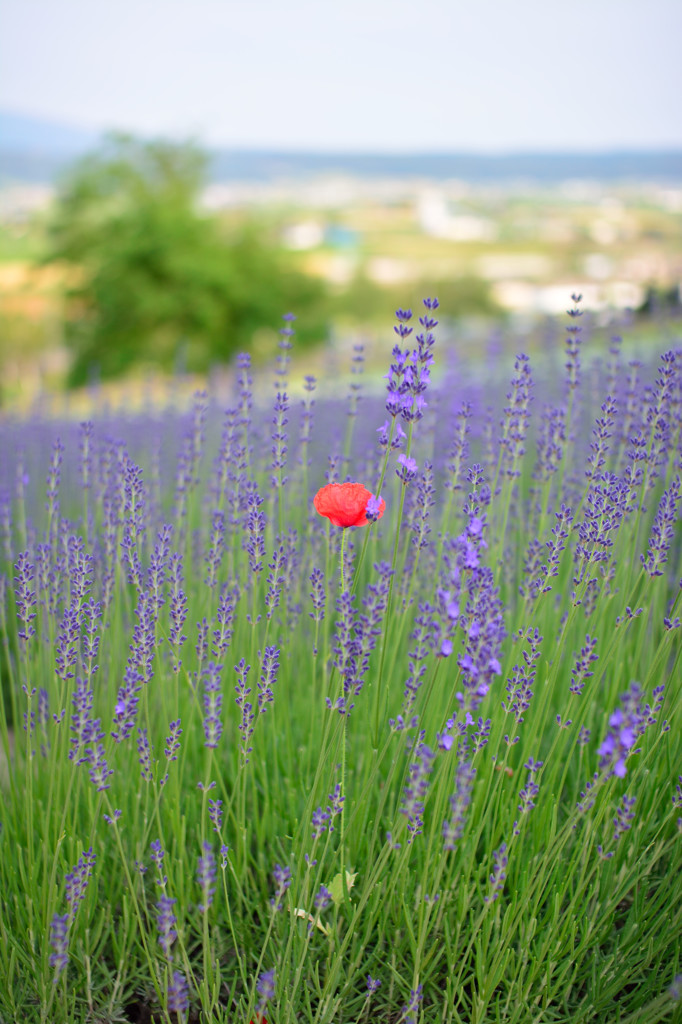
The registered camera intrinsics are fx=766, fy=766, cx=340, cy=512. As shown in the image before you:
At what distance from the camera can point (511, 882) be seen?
1643 mm

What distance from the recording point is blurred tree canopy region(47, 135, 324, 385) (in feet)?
87.2

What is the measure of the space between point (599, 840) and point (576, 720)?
260 millimetres

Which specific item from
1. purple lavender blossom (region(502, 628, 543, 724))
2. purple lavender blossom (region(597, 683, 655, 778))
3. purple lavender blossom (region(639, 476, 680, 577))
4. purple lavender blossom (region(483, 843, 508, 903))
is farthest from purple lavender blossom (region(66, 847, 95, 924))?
purple lavender blossom (region(639, 476, 680, 577))

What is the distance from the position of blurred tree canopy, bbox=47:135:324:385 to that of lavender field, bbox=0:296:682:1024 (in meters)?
22.9

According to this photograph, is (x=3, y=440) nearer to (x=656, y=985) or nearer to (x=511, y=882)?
(x=511, y=882)

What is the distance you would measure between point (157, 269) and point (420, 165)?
61053 mm

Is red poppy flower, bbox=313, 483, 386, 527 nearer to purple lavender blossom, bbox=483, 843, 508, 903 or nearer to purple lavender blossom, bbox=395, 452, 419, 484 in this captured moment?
purple lavender blossom, bbox=395, 452, 419, 484

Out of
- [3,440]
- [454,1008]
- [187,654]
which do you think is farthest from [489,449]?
[3,440]

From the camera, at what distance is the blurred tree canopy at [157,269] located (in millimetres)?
26578

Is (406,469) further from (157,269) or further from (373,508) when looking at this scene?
(157,269)

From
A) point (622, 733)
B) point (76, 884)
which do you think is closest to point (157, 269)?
Result: point (76, 884)

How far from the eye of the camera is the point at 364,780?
1.62 meters

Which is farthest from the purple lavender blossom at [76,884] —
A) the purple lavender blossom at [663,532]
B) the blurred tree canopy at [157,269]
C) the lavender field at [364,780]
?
the blurred tree canopy at [157,269]

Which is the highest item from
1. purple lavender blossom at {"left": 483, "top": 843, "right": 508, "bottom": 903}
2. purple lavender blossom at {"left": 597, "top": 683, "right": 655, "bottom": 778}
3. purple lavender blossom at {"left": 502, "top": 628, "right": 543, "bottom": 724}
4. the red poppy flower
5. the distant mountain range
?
the distant mountain range
